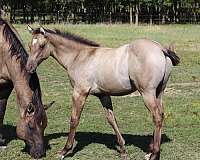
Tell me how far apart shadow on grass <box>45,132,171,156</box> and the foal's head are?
1.57 m

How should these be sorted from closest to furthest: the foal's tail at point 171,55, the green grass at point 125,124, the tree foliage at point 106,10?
the foal's tail at point 171,55 < the green grass at point 125,124 < the tree foliage at point 106,10

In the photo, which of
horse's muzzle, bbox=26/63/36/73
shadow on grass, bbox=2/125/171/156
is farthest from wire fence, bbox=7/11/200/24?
horse's muzzle, bbox=26/63/36/73

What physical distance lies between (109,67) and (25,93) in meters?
1.22

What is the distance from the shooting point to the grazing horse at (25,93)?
242 inches

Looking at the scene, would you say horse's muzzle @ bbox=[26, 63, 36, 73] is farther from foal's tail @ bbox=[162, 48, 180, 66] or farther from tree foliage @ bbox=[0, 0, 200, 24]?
tree foliage @ bbox=[0, 0, 200, 24]

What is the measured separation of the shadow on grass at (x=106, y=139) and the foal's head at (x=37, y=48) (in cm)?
157

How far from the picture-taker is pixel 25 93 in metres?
6.22

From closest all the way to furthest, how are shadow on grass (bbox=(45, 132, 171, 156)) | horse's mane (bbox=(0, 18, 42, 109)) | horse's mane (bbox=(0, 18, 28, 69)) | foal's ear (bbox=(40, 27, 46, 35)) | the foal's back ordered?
the foal's back
horse's mane (bbox=(0, 18, 42, 109))
foal's ear (bbox=(40, 27, 46, 35))
horse's mane (bbox=(0, 18, 28, 69))
shadow on grass (bbox=(45, 132, 171, 156))

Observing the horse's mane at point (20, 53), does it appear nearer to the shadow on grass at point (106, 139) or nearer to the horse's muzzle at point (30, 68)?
the horse's muzzle at point (30, 68)

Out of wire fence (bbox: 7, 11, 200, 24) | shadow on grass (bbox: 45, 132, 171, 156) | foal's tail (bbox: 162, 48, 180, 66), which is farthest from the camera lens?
wire fence (bbox: 7, 11, 200, 24)

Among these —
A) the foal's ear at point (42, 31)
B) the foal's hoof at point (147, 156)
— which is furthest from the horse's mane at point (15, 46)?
the foal's hoof at point (147, 156)

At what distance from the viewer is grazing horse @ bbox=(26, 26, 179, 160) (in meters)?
5.96

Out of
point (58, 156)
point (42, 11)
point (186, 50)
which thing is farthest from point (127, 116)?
point (42, 11)

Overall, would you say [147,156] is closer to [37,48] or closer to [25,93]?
[25,93]
